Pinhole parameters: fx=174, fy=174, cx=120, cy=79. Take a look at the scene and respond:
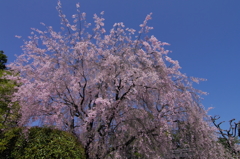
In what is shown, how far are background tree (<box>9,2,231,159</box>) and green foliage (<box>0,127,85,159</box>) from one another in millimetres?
607

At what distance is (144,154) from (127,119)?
1762 millimetres

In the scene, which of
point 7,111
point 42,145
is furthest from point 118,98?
point 7,111

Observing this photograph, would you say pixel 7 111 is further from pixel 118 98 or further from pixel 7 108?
pixel 118 98

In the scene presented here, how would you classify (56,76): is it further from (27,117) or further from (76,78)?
(27,117)

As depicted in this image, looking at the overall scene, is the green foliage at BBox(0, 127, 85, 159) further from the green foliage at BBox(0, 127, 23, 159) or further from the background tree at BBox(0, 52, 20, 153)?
the background tree at BBox(0, 52, 20, 153)

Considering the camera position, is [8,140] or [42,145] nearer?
[42,145]

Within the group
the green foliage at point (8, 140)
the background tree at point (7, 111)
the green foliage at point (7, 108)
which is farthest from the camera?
the green foliage at point (7, 108)

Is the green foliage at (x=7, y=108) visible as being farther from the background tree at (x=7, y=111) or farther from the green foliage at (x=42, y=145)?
the green foliage at (x=42, y=145)

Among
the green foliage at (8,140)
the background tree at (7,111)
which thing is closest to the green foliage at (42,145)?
the green foliage at (8,140)

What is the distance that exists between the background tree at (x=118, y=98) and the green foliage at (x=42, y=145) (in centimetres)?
61

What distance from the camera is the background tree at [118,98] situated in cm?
649

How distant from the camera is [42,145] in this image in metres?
5.32

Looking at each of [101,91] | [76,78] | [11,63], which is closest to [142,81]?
[101,91]

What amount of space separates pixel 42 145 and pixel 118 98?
3245 mm
